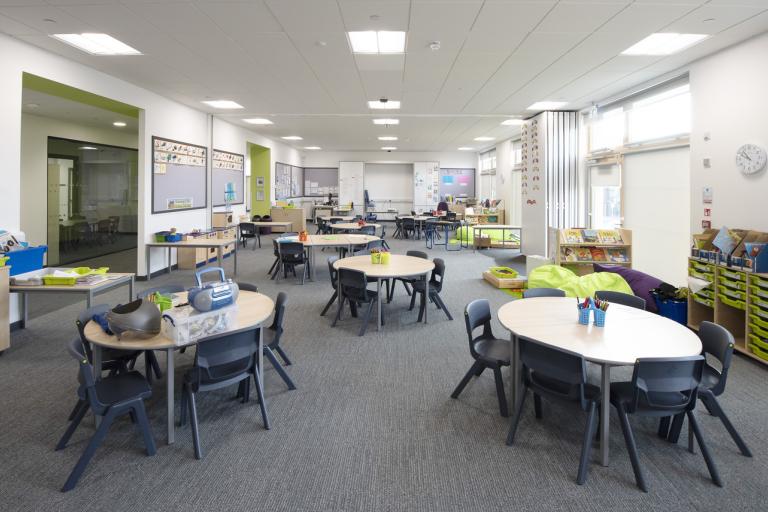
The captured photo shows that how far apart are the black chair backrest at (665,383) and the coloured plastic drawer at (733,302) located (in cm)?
255

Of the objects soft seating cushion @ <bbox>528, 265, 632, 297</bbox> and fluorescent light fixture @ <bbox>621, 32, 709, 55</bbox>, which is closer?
fluorescent light fixture @ <bbox>621, 32, 709, 55</bbox>

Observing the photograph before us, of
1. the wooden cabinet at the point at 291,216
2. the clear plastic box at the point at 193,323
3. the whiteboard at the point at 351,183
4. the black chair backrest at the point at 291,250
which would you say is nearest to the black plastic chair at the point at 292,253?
the black chair backrest at the point at 291,250

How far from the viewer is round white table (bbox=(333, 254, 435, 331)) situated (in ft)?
16.0

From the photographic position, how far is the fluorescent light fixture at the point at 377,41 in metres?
4.95

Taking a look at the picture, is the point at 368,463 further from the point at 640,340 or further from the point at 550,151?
the point at 550,151

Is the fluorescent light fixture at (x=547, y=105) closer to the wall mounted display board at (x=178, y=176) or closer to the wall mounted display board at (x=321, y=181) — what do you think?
the wall mounted display board at (x=178, y=176)

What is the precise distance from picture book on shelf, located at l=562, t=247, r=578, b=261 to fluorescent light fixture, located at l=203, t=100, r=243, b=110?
678cm

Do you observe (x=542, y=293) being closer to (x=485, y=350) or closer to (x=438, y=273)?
(x=485, y=350)

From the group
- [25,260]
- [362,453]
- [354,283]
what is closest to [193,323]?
[362,453]

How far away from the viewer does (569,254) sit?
7113 mm

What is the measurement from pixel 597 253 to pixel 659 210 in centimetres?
111

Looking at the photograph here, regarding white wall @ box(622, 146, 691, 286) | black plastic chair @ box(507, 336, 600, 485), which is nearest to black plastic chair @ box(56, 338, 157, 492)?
black plastic chair @ box(507, 336, 600, 485)

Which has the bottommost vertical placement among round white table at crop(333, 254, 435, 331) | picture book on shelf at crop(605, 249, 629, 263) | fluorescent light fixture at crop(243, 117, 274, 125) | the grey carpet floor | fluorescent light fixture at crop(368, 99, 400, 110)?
the grey carpet floor

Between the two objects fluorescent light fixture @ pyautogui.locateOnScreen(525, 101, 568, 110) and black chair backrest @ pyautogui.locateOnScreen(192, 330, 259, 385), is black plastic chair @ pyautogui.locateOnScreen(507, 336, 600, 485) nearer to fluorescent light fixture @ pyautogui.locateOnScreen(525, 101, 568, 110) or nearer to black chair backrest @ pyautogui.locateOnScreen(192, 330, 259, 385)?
black chair backrest @ pyautogui.locateOnScreen(192, 330, 259, 385)
